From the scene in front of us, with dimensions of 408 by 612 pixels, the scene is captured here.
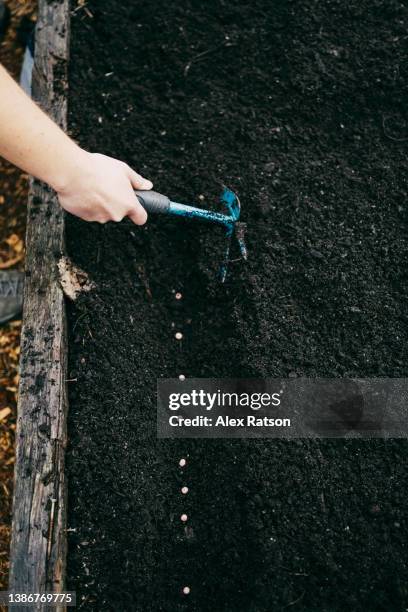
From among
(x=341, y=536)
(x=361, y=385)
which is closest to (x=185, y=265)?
(x=361, y=385)

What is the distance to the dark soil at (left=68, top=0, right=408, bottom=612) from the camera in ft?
5.54

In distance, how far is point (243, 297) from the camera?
192 centimetres

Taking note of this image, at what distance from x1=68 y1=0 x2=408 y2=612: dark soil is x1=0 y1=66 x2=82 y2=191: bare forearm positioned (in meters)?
0.56

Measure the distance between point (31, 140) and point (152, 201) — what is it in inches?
18.5

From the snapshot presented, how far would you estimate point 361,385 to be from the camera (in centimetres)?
182

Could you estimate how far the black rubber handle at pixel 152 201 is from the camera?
1718 millimetres

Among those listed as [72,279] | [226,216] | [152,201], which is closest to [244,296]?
[226,216]

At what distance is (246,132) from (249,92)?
0.72 ft

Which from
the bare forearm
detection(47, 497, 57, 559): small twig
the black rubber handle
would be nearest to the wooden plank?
detection(47, 497, 57, 559): small twig

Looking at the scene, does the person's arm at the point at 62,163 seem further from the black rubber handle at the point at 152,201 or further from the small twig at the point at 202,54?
the small twig at the point at 202,54

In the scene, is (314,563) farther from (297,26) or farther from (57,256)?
(297,26)

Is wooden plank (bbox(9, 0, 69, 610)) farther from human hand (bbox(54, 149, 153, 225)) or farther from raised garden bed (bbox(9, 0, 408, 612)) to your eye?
human hand (bbox(54, 149, 153, 225))

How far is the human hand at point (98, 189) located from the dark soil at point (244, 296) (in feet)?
1.46

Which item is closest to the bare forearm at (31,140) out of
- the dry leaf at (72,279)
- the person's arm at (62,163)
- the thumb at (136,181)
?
the person's arm at (62,163)
